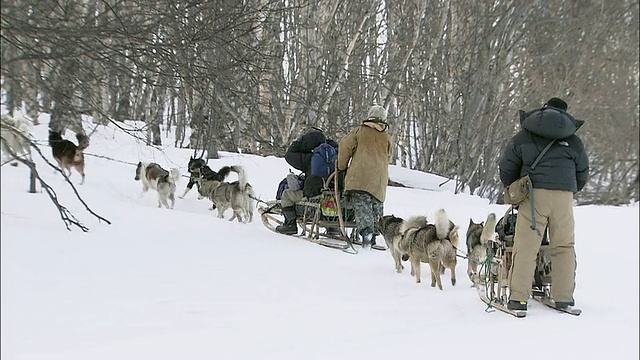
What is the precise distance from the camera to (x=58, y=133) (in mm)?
7773

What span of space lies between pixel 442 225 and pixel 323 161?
2.71 m

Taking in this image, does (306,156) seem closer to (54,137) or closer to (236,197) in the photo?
(236,197)

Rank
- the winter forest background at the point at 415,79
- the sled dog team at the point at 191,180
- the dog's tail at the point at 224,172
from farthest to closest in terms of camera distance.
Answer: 1. the dog's tail at the point at 224,172
2. the sled dog team at the point at 191,180
3. the winter forest background at the point at 415,79

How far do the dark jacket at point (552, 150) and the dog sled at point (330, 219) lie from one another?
2.96 m

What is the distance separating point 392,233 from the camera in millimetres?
6973

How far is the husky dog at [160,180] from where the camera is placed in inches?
404

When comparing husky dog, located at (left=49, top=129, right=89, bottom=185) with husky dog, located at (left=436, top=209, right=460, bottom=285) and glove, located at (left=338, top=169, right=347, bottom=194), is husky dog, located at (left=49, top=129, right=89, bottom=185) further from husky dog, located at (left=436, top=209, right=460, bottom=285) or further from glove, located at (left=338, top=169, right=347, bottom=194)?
husky dog, located at (left=436, top=209, right=460, bottom=285)

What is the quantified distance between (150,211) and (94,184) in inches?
73.8

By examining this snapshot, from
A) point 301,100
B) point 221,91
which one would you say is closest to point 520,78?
point 301,100

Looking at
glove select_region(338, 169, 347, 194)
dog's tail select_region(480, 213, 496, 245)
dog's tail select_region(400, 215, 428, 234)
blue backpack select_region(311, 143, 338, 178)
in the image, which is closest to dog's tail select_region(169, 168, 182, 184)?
blue backpack select_region(311, 143, 338, 178)

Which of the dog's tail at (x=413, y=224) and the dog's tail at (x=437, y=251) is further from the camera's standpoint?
the dog's tail at (x=413, y=224)

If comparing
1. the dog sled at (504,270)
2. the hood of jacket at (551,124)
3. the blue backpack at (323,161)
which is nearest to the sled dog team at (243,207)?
the dog sled at (504,270)

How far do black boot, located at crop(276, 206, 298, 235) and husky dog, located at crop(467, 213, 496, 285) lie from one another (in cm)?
282

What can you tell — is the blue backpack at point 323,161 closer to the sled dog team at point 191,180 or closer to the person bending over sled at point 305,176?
the person bending over sled at point 305,176
